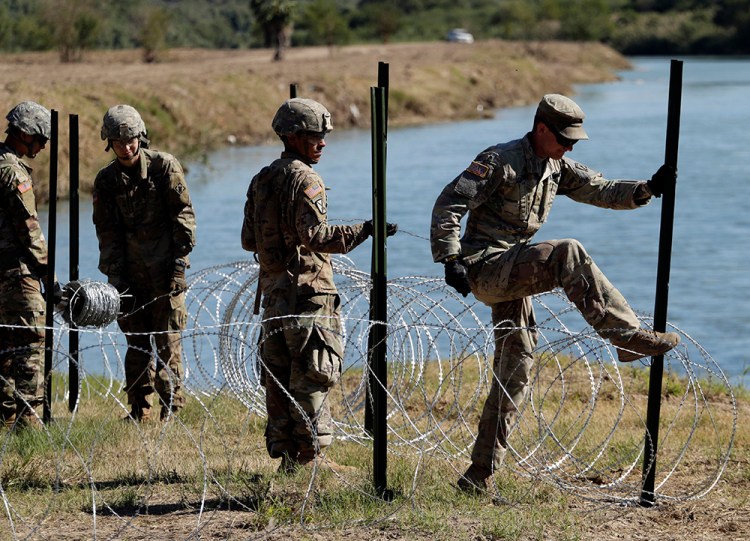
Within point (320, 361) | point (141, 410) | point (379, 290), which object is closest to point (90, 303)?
point (141, 410)

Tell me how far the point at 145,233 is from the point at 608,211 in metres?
20.2

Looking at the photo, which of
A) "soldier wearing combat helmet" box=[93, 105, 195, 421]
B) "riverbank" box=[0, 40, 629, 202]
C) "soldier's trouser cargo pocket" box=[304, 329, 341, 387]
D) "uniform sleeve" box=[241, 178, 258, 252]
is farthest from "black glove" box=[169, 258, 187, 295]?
"riverbank" box=[0, 40, 629, 202]

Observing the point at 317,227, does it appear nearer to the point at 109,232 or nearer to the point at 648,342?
the point at 648,342

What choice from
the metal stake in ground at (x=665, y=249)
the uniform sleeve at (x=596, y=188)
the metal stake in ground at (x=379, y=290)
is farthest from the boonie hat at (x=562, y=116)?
the metal stake in ground at (x=379, y=290)

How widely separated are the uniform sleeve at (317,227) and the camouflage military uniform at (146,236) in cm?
194

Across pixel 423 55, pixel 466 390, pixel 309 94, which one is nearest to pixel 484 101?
pixel 309 94

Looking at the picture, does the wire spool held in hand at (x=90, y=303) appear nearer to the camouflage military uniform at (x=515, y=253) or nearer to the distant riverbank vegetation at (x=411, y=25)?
the camouflage military uniform at (x=515, y=253)

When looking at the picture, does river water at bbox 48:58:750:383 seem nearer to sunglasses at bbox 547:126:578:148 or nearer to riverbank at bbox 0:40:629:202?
riverbank at bbox 0:40:629:202

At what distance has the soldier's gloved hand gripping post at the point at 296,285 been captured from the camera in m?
6.74

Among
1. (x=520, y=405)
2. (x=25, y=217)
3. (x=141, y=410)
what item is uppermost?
(x=25, y=217)

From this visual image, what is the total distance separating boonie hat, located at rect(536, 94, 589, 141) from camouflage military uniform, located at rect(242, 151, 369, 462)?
1.19 m

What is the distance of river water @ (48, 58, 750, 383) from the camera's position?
18.7 meters

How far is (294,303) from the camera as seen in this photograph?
685cm

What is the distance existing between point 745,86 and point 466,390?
2074 inches
